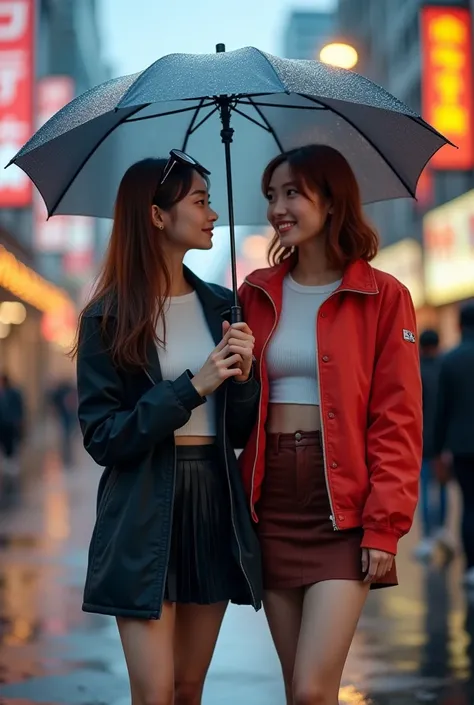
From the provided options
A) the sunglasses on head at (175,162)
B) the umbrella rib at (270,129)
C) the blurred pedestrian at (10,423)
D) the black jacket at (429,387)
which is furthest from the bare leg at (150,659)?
the blurred pedestrian at (10,423)

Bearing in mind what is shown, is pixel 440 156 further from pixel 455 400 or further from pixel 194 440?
pixel 194 440

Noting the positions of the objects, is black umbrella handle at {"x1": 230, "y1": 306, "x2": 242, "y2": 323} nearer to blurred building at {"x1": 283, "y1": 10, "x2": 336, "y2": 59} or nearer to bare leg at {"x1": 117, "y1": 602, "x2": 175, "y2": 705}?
bare leg at {"x1": 117, "y1": 602, "x2": 175, "y2": 705}

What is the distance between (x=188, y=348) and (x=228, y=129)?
814 millimetres

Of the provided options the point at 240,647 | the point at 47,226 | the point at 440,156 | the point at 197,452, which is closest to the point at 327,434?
the point at 197,452

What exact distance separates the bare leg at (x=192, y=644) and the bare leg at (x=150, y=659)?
7.5 inches

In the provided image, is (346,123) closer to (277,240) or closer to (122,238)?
(277,240)

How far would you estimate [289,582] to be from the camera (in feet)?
12.6

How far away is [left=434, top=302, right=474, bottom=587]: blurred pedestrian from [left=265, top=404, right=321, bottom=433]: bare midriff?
194 inches

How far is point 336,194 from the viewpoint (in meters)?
4.07

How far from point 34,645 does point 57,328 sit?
35321 mm

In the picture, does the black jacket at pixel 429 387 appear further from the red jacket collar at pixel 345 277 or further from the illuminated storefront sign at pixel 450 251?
the illuminated storefront sign at pixel 450 251

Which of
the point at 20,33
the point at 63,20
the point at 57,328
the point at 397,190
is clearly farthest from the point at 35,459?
the point at 63,20

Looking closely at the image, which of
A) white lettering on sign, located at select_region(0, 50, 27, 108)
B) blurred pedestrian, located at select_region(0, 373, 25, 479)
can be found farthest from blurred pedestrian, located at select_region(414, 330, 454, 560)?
white lettering on sign, located at select_region(0, 50, 27, 108)

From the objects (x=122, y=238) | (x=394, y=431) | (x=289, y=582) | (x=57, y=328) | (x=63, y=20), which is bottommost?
(x=289, y=582)
